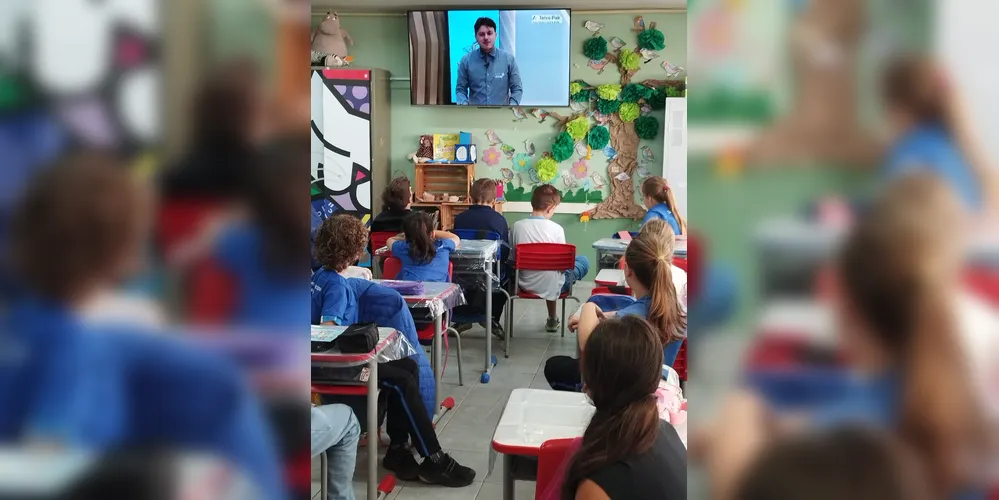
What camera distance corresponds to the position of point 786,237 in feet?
1.69

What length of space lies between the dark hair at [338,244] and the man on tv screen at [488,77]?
4681mm

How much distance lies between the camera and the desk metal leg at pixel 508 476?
222 centimetres

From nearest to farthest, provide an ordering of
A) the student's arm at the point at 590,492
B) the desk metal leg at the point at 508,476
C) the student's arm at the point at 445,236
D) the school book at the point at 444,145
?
the student's arm at the point at 590,492
the desk metal leg at the point at 508,476
the student's arm at the point at 445,236
the school book at the point at 444,145

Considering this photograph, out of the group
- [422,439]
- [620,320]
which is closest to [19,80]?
[620,320]

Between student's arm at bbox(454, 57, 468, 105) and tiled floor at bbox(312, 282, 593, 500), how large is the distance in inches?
91.8

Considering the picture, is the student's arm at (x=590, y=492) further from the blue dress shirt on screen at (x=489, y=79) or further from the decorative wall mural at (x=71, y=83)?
the blue dress shirt on screen at (x=489, y=79)

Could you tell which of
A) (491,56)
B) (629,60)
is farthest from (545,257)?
(629,60)

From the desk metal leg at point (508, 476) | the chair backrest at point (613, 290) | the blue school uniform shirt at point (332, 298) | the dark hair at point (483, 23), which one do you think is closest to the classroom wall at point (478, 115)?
the dark hair at point (483, 23)

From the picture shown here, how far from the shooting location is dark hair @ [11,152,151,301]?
1.66 feet

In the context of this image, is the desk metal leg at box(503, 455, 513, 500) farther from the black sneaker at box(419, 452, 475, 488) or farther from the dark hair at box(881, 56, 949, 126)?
the dark hair at box(881, 56, 949, 126)

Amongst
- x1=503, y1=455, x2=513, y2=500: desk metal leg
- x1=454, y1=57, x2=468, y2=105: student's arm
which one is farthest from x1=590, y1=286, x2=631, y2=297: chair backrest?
x1=454, y1=57, x2=468, y2=105: student's arm

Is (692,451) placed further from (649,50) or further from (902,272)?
(649,50)

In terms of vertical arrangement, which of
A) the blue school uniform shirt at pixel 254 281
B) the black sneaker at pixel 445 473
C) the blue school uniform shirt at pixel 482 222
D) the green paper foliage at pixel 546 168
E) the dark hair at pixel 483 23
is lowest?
the black sneaker at pixel 445 473

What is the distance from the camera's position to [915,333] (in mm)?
482
